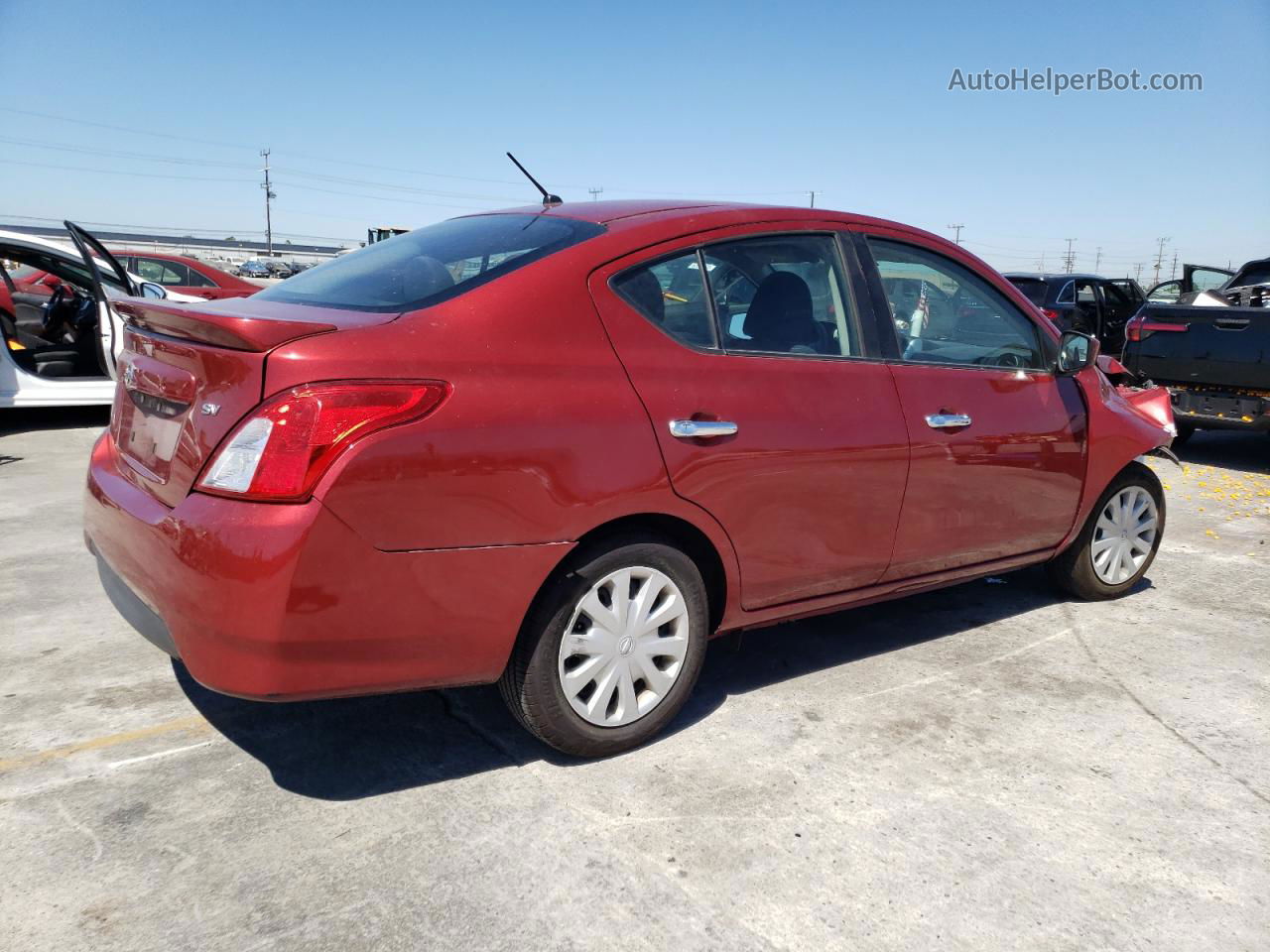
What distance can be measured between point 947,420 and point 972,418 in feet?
0.54

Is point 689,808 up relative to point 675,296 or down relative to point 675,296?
down

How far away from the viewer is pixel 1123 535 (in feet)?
15.7

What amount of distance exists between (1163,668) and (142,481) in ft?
12.4

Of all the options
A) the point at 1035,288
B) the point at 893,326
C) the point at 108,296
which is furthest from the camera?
the point at 1035,288

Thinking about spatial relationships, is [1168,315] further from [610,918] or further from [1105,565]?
[610,918]

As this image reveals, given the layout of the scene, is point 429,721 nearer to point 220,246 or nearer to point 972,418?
point 972,418

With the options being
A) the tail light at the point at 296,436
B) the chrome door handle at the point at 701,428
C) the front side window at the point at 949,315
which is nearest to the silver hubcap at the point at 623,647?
the chrome door handle at the point at 701,428

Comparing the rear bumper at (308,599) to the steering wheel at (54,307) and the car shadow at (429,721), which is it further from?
the steering wheel at (54,307)

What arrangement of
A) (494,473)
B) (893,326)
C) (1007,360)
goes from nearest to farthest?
1. (494,473)
2. (893,326)
3. (1007,360)

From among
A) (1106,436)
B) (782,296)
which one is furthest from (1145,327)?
(782,296)

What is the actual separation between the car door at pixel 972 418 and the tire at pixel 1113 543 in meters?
0.30

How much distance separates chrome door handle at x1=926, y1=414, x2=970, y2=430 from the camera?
3699 millimetres

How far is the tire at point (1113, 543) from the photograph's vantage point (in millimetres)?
4646

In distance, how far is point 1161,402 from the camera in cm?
494
